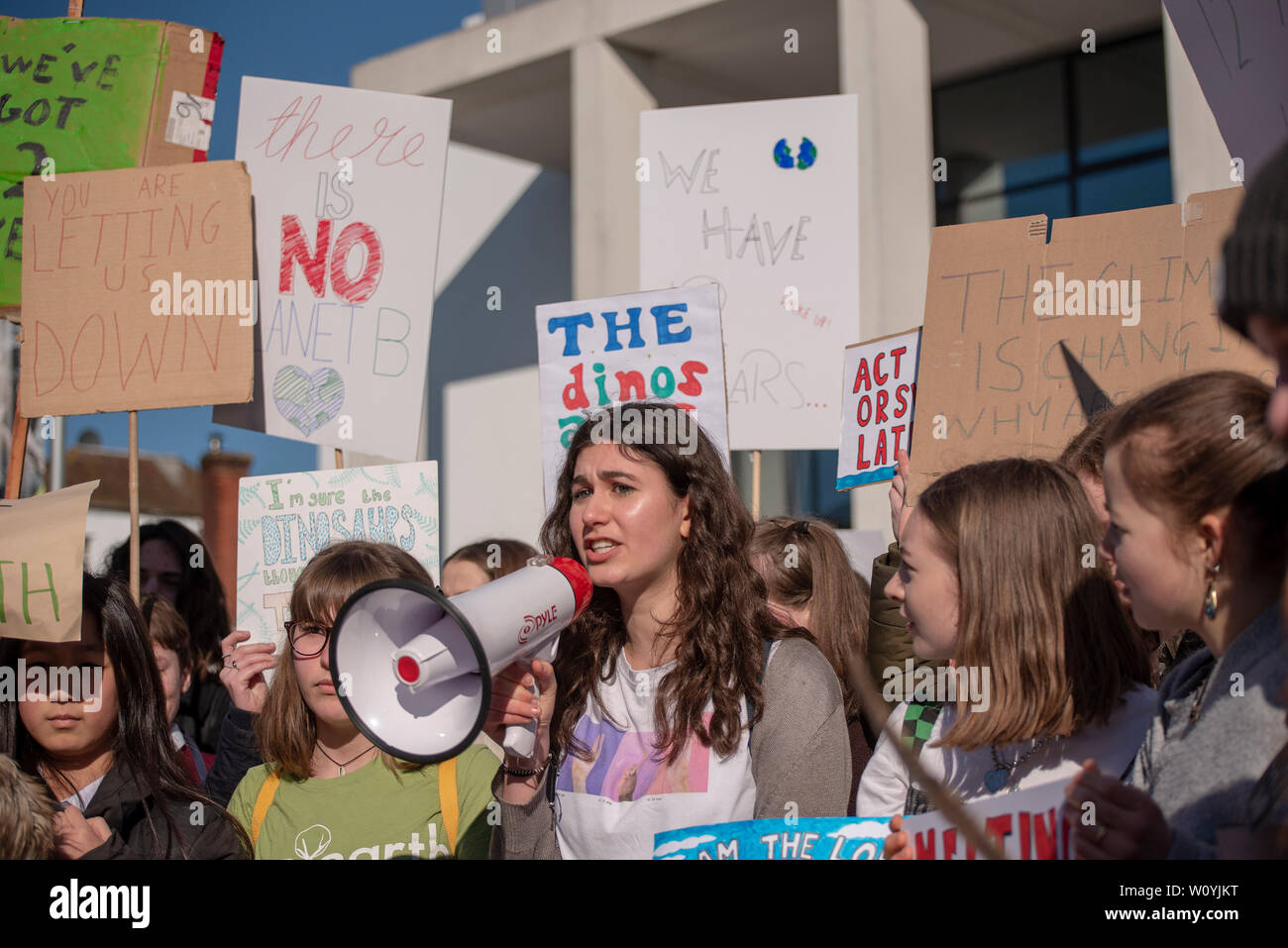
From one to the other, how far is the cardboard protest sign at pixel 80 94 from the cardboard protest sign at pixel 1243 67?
3050 millimetres

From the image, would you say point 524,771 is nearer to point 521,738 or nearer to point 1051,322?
point 521,738

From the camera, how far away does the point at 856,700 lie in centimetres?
274

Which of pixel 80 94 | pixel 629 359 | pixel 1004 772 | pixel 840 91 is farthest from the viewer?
pixel 840 91

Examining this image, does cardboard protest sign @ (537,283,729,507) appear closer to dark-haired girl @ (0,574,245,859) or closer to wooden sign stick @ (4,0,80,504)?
dark-haired girl @ (0,574,245,859)

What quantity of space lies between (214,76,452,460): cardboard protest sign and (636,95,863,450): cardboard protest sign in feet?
2.61

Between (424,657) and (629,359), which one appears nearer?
(424,657)

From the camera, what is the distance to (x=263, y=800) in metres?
2.59

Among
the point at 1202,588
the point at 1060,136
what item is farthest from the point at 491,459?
the point at 1202,588

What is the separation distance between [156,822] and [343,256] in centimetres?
211

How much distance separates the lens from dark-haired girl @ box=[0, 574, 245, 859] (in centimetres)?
238

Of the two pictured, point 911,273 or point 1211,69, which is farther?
point 911,273
